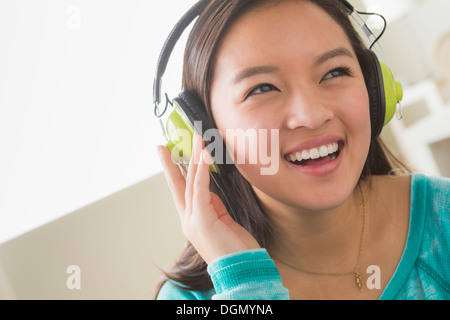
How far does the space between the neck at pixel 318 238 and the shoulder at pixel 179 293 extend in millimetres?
197

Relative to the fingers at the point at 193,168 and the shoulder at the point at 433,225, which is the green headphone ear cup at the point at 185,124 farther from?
the shoulder at the point at 433,225

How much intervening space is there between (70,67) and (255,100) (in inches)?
36.9

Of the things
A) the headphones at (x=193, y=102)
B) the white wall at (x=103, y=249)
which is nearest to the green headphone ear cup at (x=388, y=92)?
the headphones at (x=193, y=102)

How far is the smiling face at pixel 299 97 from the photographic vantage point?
32.3 inches

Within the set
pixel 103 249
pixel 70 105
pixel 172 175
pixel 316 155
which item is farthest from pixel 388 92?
pixel 70 105

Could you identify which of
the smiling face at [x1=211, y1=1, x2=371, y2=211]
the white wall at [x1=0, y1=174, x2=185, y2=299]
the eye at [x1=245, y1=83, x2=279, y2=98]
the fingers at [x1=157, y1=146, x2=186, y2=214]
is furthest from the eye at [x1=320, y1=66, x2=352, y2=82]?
the white wall at [x1=0, y1=174, x2=185, y2=299]

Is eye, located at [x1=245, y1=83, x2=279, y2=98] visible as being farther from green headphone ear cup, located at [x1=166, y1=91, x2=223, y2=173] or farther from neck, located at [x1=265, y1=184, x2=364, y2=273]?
neck, located at [x1=265, y1=184, x2=364, y2=273]

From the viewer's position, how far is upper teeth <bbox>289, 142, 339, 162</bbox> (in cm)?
85

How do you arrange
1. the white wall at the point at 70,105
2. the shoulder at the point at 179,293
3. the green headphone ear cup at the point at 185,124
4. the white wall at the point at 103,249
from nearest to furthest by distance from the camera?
the green headphone ear cup at the point at 185,124, the shoulder at the point at 179,293, the white wall at the point at 103,249, the white wall at the point at 70,105

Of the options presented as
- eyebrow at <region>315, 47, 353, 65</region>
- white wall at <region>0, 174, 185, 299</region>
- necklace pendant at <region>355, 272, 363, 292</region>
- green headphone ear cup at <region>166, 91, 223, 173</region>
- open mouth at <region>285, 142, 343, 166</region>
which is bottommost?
necklace pendant at <region>355, 272, 363, 292</region>

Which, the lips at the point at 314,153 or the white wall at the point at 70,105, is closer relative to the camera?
the lips at the point at 314,153

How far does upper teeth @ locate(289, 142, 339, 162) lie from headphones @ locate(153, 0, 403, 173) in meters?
0.15

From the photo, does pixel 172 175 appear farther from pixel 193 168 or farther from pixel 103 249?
pixel 103 249

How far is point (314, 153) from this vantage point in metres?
0.85
